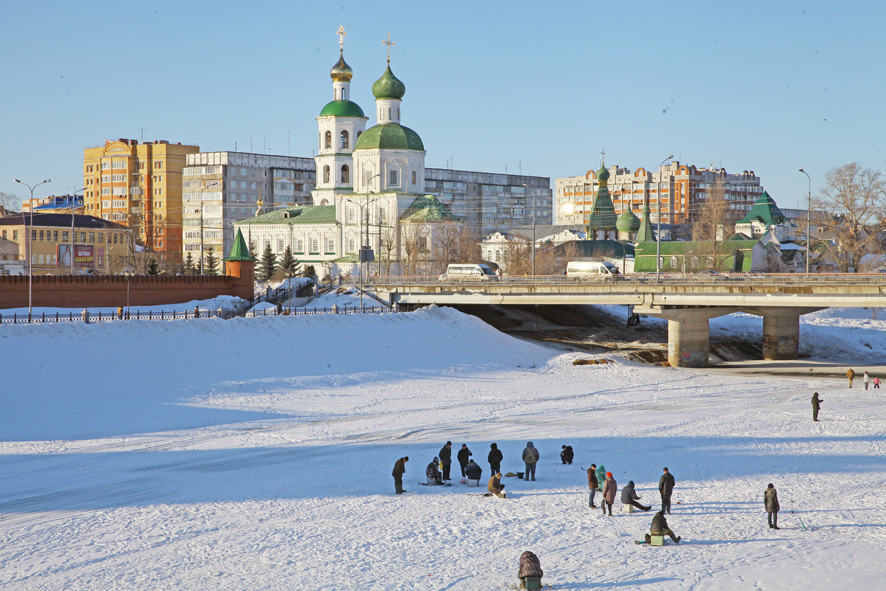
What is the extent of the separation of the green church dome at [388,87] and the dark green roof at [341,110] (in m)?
9.52

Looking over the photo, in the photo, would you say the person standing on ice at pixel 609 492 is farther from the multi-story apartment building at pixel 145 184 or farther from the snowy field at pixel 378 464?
the multi-story apartment building at pixel 145 184

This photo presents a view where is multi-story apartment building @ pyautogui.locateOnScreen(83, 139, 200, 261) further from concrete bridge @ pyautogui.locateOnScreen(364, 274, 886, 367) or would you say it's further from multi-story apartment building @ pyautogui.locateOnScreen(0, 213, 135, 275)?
concrete bridge @ pyautogui.locateOnScreen(364, 274, 886, 367)

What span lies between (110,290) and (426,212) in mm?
42580

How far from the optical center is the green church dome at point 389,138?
310 feet

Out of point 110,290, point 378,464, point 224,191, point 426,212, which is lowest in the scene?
point 378,464

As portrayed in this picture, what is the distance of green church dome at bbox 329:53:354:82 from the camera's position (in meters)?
103

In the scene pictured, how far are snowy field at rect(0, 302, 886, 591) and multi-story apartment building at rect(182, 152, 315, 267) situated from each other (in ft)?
339

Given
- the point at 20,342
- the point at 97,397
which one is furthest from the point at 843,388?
the point at 20,342

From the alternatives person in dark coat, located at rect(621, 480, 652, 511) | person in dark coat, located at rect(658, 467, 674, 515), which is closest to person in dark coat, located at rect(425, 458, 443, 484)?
person in dark coat, located at rect(621, 480, 652, 511)

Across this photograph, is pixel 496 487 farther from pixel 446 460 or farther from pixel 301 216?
pixel 301 216

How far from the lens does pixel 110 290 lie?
183 feet

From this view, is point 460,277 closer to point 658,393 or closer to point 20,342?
point 658,393

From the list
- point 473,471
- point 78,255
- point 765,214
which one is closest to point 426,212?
point 78,255

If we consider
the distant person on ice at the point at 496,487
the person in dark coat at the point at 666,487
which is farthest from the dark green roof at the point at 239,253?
the person in dark coat at the point at 666,487
